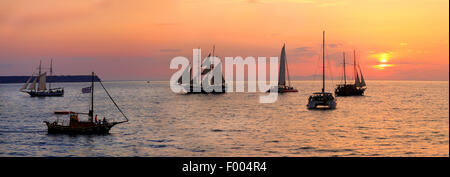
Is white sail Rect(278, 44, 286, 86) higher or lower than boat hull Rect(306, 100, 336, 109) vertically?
higher

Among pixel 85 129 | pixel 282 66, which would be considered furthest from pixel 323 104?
pixel 282 66

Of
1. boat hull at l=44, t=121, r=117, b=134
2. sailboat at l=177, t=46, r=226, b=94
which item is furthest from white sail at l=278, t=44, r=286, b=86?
boat hull at l=44, t=121, r=117, b=134

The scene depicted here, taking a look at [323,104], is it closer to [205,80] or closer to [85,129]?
[85,129]

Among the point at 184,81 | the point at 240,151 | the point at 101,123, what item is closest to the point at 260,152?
the point at 240,151

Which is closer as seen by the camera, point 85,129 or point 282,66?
point 85,129

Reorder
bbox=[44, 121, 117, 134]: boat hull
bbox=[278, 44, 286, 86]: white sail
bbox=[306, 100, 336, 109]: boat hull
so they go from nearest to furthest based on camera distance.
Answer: bbox=[44, 121, 117, 134]: boat hull, bbox=[306, 100, 336, 109]: boat hull, bbox=[278, 44, 286, 86]: white sail

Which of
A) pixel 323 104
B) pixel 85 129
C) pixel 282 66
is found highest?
pixel 282 66

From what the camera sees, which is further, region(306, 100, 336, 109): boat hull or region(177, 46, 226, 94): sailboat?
region(177, 46, 226, 94): sailboat

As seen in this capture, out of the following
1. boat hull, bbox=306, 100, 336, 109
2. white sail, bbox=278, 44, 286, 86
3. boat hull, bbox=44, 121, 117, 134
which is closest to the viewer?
boat hull, bbox=44, 121, 117, 134

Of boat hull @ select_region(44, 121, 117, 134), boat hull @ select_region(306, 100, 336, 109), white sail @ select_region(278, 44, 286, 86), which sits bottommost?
boat hull @ select_region(44, 121, 117, 134)

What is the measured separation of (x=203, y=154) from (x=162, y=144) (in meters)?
7.10

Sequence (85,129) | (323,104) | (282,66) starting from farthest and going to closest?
(282,66) → (323,104) → (85,129)

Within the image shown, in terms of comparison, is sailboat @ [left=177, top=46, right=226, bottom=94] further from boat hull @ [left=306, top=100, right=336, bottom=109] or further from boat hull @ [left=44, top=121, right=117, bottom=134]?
boat hull @ [left=44, top=121, right=117, bottom=134]
